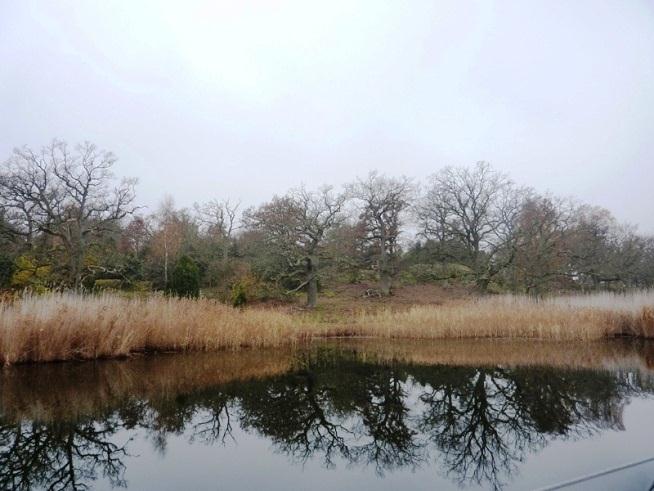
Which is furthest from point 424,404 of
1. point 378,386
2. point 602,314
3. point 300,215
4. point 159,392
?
point 300,215

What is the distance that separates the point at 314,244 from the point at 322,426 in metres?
15.2

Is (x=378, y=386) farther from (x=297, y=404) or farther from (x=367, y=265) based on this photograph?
(x=367, y=265)

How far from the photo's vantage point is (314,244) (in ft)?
64.2

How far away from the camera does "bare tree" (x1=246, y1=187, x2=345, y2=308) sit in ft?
64.3

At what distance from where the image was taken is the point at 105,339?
8.33 meters

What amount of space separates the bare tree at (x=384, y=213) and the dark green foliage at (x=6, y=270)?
16116 mm

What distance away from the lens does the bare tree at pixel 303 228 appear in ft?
64.3

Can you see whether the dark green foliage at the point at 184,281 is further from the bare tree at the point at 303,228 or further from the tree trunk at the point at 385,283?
the tree trunk at the point at 385,283

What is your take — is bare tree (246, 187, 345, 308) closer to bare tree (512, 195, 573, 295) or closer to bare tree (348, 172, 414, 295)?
bare tree (348, 172, 414, 295)

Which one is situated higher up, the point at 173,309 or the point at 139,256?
the point at 139,256

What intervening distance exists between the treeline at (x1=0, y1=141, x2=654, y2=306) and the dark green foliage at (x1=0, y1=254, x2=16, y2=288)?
0.04 meters

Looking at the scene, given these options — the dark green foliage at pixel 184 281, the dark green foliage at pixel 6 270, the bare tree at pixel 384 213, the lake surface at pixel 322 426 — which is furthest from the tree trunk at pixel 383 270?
the dark green foliage at pixel 6 270

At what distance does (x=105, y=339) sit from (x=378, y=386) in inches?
218

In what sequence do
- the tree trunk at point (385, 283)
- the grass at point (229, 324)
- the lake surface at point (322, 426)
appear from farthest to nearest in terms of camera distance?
the tree trunk at point (385, 283) < the grass at point (229, 324) < the lake surface at point (322, 426)
